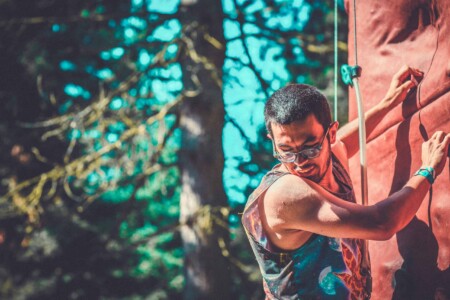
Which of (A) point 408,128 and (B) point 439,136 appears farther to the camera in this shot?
(A) point 408,128

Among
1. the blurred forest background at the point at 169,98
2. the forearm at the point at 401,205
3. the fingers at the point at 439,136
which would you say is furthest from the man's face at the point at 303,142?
the blurred forest background at the point at 169,98

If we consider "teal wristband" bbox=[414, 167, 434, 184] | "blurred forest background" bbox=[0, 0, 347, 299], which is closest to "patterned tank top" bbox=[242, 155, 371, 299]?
"teal wristband" bbox=[414, 167, 434, 184]

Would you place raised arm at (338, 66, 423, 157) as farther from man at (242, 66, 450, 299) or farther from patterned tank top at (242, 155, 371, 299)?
patterned tank top at (242, 155, 371, 299)

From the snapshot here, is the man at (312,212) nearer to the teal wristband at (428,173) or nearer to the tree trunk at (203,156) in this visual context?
the teal wristband at (428,173)

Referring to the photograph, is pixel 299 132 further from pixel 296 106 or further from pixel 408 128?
pixel 408 128

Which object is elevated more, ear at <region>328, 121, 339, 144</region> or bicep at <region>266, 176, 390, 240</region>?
ear at <region>328, 121, 339, 144</region>

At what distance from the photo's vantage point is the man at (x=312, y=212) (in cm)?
195

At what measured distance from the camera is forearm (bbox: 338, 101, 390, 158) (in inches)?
101

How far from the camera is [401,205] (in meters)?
1.97

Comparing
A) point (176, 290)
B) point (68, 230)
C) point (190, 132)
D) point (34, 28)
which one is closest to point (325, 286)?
point (190, 132)

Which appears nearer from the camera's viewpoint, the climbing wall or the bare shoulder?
the bare shoulder

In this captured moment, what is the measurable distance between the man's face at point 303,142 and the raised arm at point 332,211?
0.28 ft

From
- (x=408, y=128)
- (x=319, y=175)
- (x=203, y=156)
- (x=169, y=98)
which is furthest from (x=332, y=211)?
(x=169, y=98)

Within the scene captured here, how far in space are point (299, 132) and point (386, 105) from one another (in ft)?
2.42
